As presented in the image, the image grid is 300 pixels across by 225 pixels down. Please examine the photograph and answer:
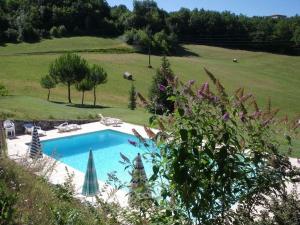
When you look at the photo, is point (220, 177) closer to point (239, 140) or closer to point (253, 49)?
point (239, 140)

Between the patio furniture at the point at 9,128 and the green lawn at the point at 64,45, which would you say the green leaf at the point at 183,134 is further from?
the green lawn at the point at 64,45

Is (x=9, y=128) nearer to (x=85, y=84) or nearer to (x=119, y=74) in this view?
(x=85, y=84)

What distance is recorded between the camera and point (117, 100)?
3694 centimetres

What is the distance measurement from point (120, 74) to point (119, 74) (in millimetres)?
124

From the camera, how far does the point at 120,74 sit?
47.1 metres

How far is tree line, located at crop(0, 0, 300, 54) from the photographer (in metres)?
67.2

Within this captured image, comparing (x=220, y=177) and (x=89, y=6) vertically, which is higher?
(x=89, y=6)

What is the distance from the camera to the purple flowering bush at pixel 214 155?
2.73 metres

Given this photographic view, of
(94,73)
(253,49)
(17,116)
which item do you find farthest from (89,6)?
(17,116)

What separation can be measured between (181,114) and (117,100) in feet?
113

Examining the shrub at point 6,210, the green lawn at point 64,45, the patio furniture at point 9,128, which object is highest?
the shrub at point 6,210

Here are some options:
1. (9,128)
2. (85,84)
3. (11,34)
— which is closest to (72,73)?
(85,84)

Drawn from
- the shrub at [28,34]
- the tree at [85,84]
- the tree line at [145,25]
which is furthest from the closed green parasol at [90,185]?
the shrub at [28,34]

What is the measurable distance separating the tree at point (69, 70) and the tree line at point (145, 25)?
33.3 meters
